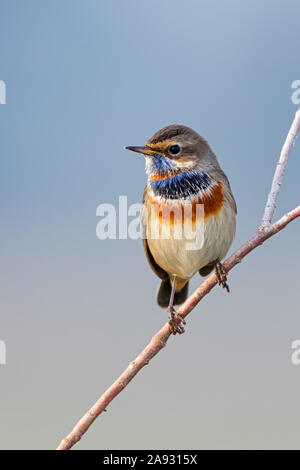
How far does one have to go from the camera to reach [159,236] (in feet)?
11.3

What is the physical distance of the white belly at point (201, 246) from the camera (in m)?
3.33

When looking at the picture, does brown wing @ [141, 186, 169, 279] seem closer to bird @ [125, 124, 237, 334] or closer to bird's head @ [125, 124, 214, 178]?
bird @ [125, 124, 237, 334]

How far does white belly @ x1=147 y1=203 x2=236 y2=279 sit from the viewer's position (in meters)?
3.33

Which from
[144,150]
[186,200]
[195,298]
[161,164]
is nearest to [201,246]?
[186,200]

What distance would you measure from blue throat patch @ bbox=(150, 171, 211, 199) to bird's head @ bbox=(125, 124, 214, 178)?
4 cm

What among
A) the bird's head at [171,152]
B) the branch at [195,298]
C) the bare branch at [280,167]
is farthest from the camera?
the bird's head at [171,152]

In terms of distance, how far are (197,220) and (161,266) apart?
53cm

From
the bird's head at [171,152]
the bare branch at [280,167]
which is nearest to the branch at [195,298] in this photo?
the bare branch at [280,167]

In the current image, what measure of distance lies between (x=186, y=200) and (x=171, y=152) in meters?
0.30


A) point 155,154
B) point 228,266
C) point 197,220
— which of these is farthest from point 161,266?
point 228,266

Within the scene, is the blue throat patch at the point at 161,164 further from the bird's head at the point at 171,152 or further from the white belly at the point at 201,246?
the white belly at the point at 201,246

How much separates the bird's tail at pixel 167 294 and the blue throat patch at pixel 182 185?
833 millimetres

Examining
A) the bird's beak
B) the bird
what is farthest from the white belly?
the bird's beak

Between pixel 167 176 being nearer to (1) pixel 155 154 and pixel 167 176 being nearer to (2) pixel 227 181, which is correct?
(1) pixel 155 154
